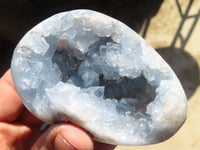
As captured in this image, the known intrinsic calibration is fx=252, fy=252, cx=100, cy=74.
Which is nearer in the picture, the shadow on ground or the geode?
the geode

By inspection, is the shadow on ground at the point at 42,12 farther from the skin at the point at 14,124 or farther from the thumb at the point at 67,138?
the thumb at the point at 67,138

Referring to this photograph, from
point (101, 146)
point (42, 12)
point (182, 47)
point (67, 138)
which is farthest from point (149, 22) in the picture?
point (67, 138)

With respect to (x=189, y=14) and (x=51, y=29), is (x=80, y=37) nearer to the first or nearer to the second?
(x=51, y=29)

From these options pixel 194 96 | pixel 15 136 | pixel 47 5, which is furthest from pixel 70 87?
pixel 47 5

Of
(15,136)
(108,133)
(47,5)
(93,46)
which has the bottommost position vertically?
(15,136)

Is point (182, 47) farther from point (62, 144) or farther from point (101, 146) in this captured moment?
point (62, 144)

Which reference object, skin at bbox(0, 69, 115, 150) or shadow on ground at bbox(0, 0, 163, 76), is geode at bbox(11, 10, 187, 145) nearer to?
skin at bbox(0, 69, 115, 150)

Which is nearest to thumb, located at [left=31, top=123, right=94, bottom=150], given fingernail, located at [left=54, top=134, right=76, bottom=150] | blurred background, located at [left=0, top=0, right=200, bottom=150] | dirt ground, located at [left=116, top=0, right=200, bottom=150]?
fingernail, located at [left=54, top=134, right=76, bottom=150]
